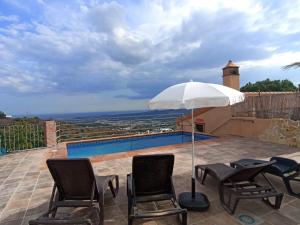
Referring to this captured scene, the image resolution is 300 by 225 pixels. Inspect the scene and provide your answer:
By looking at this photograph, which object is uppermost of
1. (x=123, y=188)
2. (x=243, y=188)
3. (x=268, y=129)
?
(x=268, y=129)

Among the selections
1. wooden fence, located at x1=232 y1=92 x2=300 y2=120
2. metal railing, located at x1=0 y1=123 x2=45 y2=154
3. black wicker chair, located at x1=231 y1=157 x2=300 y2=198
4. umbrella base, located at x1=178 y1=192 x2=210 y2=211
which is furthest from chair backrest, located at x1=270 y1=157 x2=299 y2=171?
metal railing, located at x1=0 y1=123 x2=45 y2=154

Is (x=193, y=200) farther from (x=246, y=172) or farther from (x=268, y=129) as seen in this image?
(x=268, y=129)

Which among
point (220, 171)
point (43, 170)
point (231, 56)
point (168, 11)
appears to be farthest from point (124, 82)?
point (220, 171)

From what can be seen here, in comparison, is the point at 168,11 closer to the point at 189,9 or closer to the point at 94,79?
the point at 189,9

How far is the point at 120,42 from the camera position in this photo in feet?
39.4

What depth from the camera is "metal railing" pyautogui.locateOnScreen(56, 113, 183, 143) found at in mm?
10562

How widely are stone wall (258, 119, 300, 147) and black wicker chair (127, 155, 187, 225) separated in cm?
752

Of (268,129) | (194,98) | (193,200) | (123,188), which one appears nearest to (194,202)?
(193,200)

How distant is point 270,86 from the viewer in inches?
1209

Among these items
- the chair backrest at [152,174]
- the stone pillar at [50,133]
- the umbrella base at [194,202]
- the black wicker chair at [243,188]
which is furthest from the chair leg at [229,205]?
the stone pillar at [50,133]

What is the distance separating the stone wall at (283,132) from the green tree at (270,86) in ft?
71.6

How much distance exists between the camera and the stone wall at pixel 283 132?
8.41m

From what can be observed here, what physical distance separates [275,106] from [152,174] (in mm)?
8787

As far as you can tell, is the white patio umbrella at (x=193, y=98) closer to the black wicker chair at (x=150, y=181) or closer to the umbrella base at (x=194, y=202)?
the umbrella base at (x=194, y=202)
